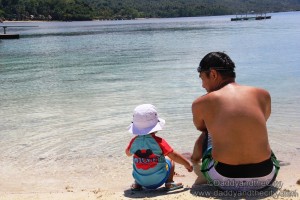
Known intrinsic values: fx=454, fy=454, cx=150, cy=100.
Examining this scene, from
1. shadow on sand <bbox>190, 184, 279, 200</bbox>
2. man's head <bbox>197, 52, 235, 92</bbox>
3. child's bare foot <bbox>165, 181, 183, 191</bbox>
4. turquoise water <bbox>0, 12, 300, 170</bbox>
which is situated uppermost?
man's head <bbox>197, 52, 235, 92</bbox>

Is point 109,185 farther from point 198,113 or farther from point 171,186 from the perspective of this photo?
point 198,113

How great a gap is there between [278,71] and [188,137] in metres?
9.76

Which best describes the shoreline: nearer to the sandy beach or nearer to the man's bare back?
the sandy beach

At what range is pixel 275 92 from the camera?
1147cm

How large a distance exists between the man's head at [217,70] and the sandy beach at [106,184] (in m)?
0.94

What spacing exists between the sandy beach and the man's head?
37.0 inches

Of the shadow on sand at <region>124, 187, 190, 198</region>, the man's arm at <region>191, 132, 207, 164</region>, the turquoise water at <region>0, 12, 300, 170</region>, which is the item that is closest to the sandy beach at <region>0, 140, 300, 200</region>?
the shadow on sand at <region>124, 187, 190, 198</region>

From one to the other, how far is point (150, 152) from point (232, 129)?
36.9 inches

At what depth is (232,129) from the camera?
363cm

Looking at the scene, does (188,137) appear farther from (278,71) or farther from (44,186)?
(278,71)

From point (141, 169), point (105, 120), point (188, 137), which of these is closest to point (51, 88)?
point (105, 120)

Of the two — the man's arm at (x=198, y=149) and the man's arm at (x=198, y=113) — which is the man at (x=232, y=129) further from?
the man's arm at (x=198, y=149)

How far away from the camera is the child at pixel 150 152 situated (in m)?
4.23

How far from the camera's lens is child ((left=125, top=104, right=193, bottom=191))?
4.23 m
